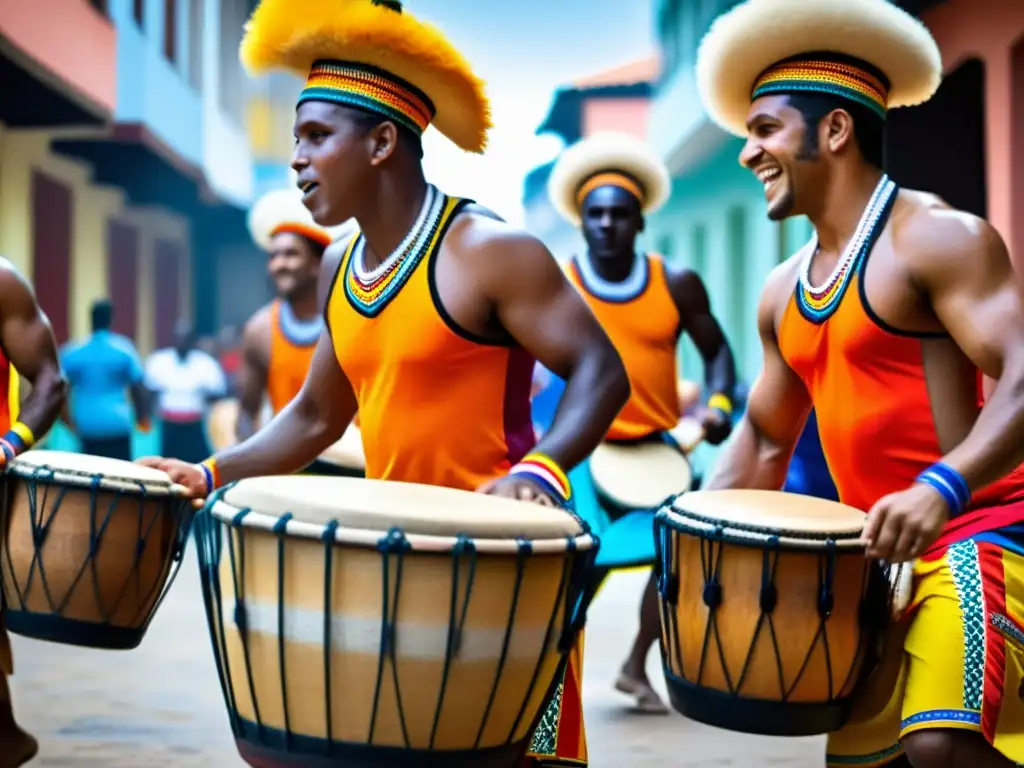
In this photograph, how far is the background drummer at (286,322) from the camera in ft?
23.8

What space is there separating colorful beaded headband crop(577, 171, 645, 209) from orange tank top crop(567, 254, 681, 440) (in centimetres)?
42

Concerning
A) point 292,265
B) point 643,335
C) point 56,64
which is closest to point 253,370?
point 292,265

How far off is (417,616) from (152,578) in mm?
1603

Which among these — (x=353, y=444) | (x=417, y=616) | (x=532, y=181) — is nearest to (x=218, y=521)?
(x=417, y=616)

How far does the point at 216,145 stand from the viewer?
82.7 feet

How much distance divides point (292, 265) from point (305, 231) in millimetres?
188

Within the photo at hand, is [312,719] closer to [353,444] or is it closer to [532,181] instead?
[353,444]

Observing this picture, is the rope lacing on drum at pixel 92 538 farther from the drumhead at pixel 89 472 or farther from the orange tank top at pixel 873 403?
the orange tank top at pixel 873 403

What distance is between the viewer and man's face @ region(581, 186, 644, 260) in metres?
7.02

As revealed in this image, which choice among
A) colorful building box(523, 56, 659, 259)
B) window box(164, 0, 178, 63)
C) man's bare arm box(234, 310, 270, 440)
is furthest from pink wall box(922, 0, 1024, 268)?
colorful building box(523, 56, 659, 259)

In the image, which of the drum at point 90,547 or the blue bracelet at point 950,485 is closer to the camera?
the blue bracelet at point 950,485

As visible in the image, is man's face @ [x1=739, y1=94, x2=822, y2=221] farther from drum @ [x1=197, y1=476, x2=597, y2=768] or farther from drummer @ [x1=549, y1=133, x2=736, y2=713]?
drummer @ [x1=549, y1=133, x2=736, y2=713]

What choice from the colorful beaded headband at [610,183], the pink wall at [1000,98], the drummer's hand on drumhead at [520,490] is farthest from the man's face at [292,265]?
the drummer's hand on drumhead at [520,490]

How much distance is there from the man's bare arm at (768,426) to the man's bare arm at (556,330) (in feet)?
1.70
